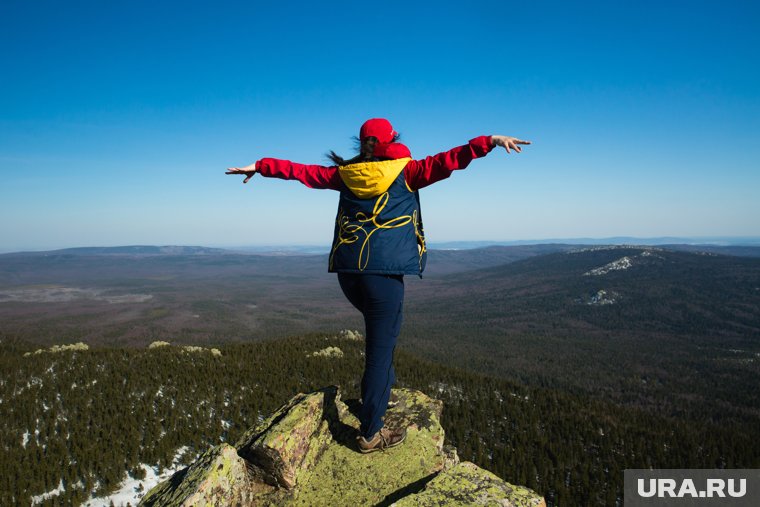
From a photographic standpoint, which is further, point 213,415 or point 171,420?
point 213,415

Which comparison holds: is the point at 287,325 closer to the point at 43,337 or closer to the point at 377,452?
the point at 43,337

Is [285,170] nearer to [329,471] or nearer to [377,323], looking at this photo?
[377,323]

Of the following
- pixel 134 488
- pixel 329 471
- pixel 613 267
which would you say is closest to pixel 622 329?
pixel 613 267

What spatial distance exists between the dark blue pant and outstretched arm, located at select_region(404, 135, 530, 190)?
1.08 metres

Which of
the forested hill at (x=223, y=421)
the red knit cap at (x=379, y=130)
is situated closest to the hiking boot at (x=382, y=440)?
the red knit cap at (x=379, y=130)

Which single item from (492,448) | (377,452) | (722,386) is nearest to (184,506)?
(377,452)

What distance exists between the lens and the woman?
3.49 m

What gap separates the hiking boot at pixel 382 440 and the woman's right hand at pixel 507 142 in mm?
3576

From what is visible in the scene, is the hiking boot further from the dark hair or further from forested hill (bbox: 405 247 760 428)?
forested hill (bbox: 405 247 760 428)

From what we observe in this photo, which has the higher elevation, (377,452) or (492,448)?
(377,452)

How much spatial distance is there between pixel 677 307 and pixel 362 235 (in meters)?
172

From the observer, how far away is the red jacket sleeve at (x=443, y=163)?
3283 mm

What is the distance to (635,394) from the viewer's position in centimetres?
5384

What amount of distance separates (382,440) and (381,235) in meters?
2.64
